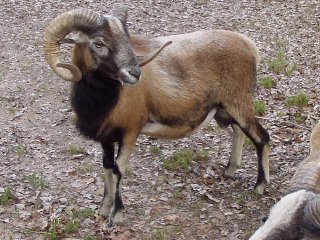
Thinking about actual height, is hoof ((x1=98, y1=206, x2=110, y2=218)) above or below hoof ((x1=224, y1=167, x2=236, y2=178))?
below

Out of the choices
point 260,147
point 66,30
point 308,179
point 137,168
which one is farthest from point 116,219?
point 308,179

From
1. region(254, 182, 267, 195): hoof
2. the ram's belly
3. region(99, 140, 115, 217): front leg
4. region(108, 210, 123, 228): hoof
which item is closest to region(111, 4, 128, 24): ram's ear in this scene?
the ram's belly

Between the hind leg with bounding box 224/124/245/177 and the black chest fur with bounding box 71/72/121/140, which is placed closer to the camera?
the black chest fur with bounding box 71/72/121/140

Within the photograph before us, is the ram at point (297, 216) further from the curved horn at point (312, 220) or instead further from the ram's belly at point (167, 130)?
the ram's belly at point (167, 130)

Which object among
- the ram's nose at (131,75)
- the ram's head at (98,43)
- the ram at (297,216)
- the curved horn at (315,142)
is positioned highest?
the ram's head at (98,43)

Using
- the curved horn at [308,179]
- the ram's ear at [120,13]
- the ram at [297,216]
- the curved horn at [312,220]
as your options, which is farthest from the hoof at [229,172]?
the curved horn at [312,220]

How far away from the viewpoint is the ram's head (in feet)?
21.2

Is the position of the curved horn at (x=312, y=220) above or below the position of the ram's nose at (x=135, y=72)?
below

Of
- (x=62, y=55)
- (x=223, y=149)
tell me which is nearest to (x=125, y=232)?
(x=223, y=149)

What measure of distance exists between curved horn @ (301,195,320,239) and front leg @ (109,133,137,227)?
9.55ft

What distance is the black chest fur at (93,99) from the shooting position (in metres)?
6.82

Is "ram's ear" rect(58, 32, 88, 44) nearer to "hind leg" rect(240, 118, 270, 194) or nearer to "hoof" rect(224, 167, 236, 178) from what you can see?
"hind leg" rect(240, 118, 270, 194)

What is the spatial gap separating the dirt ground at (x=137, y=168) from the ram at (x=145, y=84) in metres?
0.39

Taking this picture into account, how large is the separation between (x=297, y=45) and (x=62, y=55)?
5.72m
